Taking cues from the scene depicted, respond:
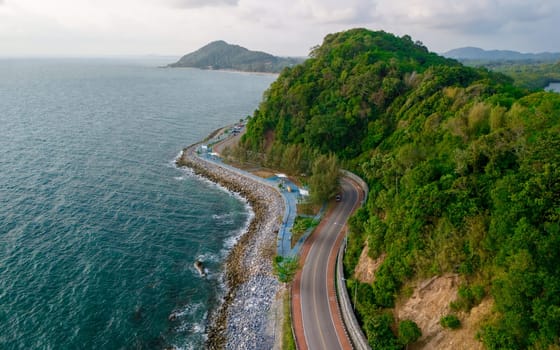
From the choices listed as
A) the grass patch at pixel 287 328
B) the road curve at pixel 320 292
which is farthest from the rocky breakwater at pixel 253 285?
the road curve at pixel 320 292

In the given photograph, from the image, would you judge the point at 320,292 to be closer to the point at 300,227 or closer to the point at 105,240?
the point at 300,227

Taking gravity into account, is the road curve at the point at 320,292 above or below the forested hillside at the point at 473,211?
below

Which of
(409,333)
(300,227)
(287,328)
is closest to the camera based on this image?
(409,333)

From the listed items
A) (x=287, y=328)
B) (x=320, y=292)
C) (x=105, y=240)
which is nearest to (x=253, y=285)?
(x=320, y=292)

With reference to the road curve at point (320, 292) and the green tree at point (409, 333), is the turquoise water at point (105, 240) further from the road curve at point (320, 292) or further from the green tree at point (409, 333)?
the green tree at point (409, 333)

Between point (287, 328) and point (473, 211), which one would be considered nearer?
point (473, 211)

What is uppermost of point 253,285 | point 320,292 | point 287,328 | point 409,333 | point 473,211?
point 473,211
